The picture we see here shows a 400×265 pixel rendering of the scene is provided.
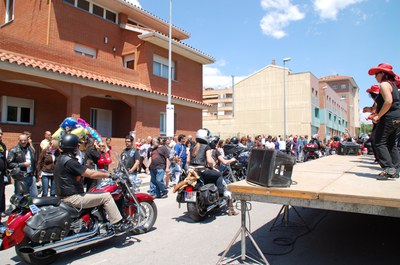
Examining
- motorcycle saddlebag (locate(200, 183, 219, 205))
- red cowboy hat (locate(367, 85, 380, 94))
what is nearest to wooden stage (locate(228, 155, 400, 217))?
→ red cowboy hat (locate(367, 85, 380, 94))

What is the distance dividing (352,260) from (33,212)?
436 cm

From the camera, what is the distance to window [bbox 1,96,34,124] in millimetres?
13248

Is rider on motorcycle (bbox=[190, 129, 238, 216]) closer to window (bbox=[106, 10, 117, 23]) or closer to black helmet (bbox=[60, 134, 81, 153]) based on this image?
black helmet (bbox=[60, 134, 81, 153])

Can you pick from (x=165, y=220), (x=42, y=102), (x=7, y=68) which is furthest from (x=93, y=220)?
(x=42, y=102)

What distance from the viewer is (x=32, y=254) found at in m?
4.17

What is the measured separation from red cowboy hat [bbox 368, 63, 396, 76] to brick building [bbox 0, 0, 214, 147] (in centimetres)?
1132

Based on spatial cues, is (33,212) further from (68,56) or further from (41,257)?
(68,56)

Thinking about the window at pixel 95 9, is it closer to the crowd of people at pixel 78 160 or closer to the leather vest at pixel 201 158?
the crowd of people at pixel 78 160

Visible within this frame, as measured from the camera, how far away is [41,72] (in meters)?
12.1

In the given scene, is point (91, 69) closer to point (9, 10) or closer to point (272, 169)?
point (9, 10)

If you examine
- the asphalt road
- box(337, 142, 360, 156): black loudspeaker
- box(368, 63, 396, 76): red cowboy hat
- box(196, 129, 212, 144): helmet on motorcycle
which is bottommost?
the asphalt road

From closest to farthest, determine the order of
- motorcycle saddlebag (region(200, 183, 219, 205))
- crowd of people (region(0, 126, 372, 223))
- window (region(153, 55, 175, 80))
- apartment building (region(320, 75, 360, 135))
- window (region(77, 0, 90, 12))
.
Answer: motorcycle saddlebag (region(200, 183, 219, 205)), crowd of people (region(0, 126, 372, 223)), window (region(77, 0, 90, 12)), window (region(153, 55, 175, 80)), apartment building (region(320, 75, 360, 135))

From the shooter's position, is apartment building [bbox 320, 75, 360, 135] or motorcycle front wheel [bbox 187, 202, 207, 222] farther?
apartment building [bbox 320, 75, 360, 135]

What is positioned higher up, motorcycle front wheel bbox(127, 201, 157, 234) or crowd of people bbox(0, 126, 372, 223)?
crowd of people bbox(0, 126, 372, 223)
